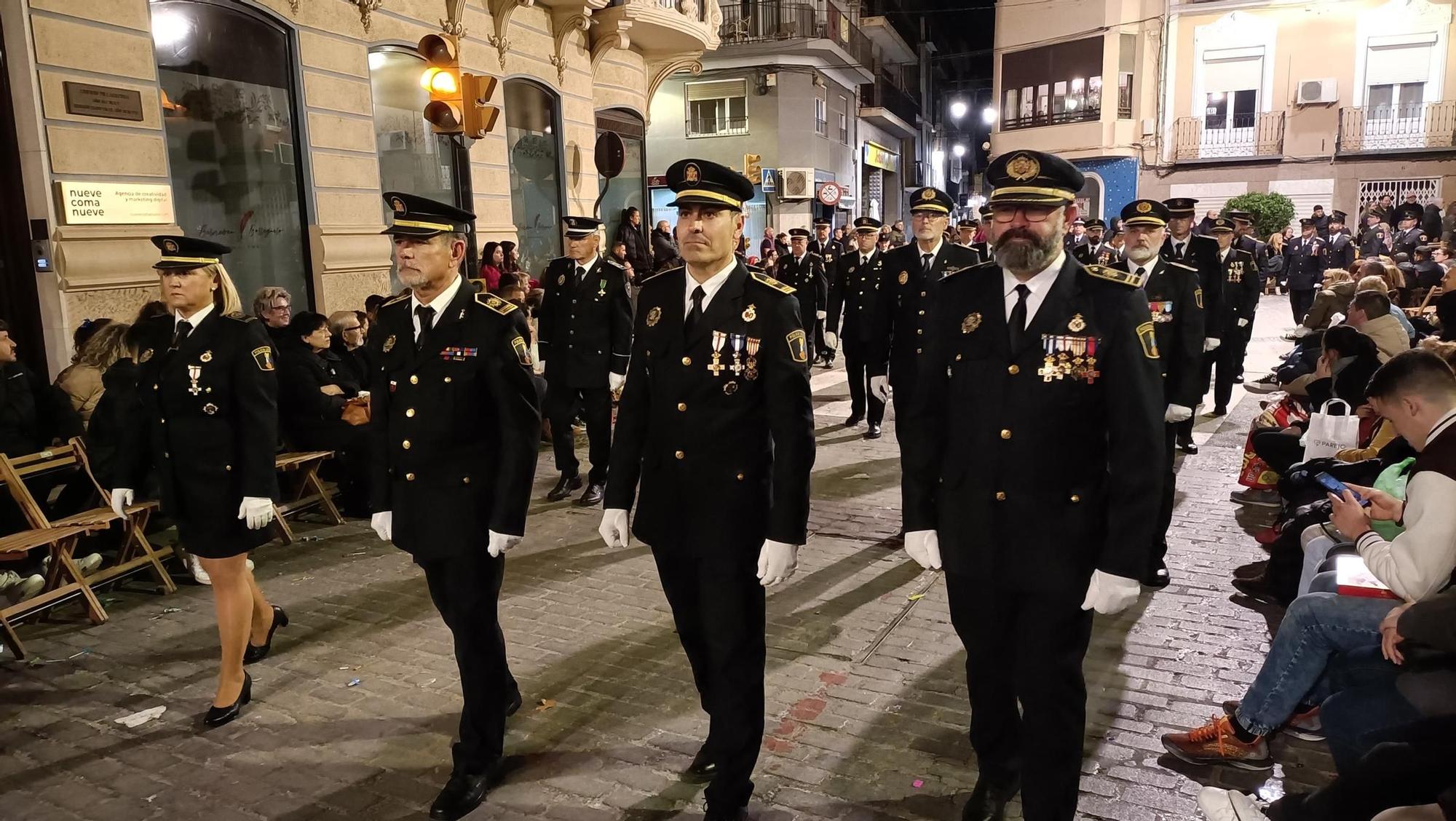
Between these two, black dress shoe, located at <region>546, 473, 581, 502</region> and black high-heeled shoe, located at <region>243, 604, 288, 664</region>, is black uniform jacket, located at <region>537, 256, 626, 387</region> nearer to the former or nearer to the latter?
black dress shoe, located at <region>546, 473, 581, 502</region>

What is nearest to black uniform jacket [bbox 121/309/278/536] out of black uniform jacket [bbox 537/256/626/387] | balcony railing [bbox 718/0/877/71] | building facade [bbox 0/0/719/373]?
black uniform jacket [bbox 537/256/626/387]

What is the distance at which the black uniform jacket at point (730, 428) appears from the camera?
3.53 metres

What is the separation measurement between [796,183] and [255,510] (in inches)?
1109

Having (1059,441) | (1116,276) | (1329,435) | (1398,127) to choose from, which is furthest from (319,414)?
(1398,127)

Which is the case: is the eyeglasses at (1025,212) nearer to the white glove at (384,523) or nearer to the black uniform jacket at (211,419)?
the white glove at (384,523)

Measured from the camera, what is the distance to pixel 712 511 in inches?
139

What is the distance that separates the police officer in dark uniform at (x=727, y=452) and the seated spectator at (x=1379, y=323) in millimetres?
5834

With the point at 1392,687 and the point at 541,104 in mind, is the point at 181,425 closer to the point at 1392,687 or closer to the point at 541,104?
the point at 1392,687

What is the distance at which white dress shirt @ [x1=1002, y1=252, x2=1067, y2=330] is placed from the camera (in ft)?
10.6

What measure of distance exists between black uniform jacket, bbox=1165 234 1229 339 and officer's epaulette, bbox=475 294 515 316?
21.0ft

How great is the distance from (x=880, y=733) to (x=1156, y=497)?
6.11ft

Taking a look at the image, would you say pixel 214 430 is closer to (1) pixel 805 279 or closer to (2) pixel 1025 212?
(2) pixel 1025 212

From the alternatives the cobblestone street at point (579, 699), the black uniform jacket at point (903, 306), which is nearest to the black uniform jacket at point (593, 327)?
the cobblestone street at point (579, 699)

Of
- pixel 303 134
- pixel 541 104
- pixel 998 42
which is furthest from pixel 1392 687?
pixel 998 42
